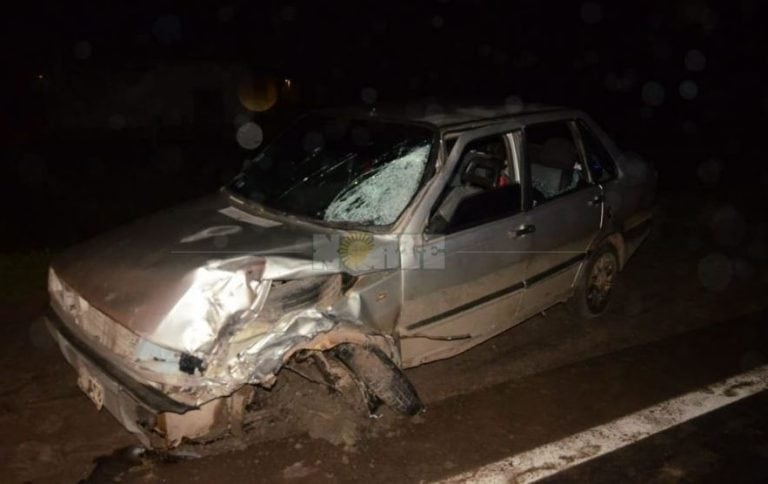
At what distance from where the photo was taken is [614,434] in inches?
145

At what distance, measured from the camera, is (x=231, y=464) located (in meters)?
3.32

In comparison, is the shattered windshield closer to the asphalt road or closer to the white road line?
the asphalt road

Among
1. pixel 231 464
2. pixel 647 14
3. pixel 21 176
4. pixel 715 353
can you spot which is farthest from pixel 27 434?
pixel 647 14

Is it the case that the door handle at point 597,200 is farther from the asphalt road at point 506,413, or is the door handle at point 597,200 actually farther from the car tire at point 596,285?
the asphalt road at point 506,413

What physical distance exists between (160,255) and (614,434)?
8.65 ft

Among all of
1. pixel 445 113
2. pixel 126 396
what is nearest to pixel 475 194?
pixel 445 113

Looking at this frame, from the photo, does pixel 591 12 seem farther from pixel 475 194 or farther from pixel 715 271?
pixel 475 194

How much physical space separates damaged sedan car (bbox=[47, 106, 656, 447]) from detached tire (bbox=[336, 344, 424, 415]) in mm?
10

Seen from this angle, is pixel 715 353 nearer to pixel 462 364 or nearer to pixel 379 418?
pixel 462 364

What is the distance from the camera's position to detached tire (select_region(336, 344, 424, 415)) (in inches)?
131

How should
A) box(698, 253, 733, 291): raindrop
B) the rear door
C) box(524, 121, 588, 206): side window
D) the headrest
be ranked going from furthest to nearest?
1. box(698, 253, 733, 291): raindrop
2. box(524, 121, 588, 206): side window
3. the rear door
4. the headrest

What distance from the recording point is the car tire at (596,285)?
5.07 m

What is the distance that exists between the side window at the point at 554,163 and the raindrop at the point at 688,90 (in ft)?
73.4

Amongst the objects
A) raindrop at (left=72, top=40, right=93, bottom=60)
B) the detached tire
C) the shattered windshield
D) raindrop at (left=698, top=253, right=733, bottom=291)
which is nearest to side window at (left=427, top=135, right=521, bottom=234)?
the shattered windshield
